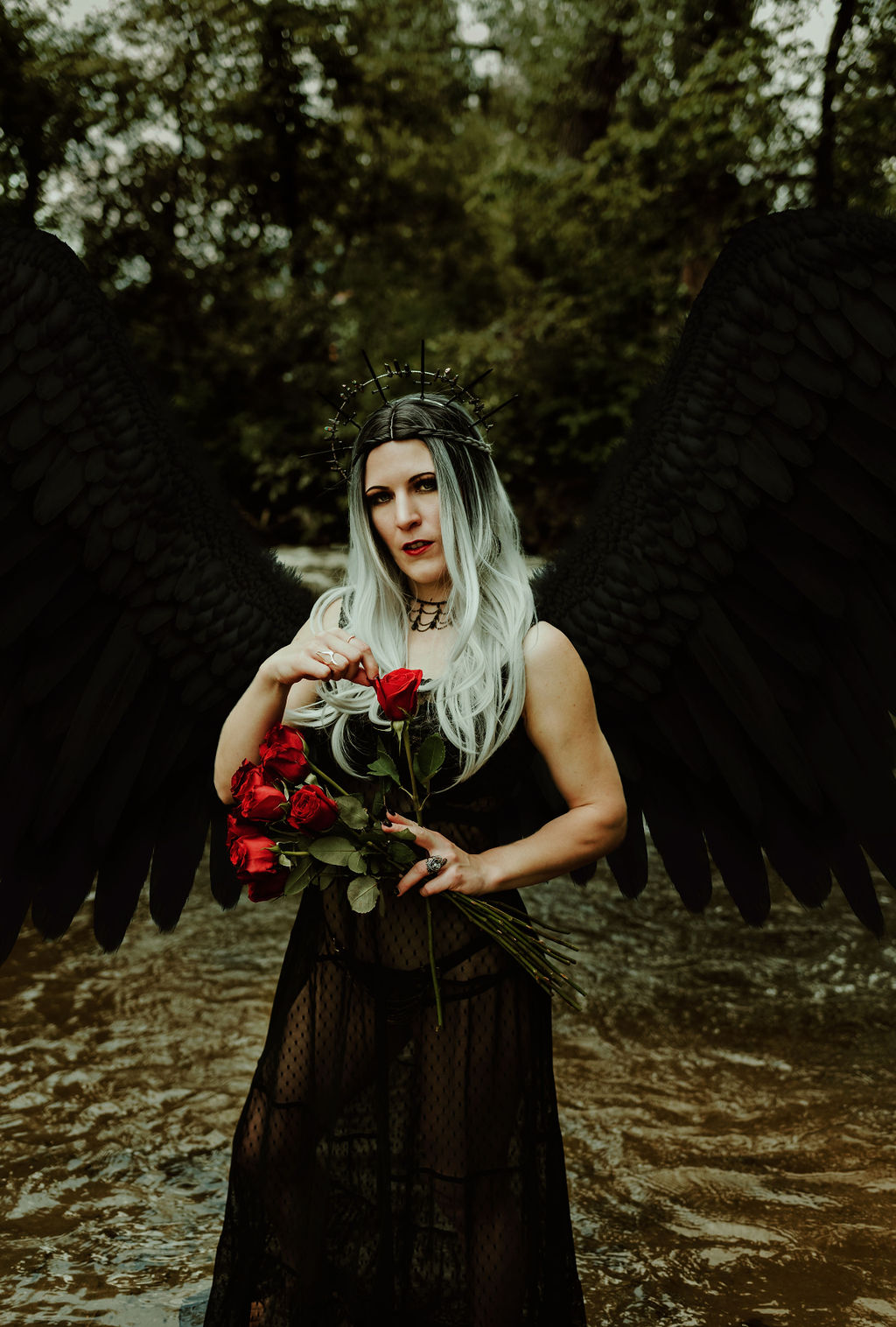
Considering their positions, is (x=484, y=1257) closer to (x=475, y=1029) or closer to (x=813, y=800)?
(x=475, y=1029)

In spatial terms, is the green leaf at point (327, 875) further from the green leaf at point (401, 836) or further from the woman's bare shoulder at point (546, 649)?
the woman's bare shoulder at point (546, 649)

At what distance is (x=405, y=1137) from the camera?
1.81 meters

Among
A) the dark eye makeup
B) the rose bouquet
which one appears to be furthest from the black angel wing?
the rose bouquet

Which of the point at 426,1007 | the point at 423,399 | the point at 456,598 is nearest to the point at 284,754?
the point at 456,598

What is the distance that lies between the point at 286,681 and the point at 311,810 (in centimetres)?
27

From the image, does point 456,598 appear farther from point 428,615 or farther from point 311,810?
point 311,810

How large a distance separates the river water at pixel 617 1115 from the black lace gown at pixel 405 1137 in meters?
0.71

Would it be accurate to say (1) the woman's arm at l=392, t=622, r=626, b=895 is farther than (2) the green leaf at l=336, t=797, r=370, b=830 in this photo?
Yes

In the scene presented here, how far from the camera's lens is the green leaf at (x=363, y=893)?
1.57 meters

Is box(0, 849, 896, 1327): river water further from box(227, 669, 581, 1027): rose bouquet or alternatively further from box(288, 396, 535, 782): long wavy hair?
box(288, 396, 535, 782): long wavy hair

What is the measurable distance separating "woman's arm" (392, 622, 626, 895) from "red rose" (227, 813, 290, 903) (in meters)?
0.34

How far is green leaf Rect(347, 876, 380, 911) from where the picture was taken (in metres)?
1.57

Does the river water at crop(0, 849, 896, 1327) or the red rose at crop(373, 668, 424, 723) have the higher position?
the red rose at crop(373, 668, 424, 723)

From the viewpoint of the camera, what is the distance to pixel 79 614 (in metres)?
2.21
